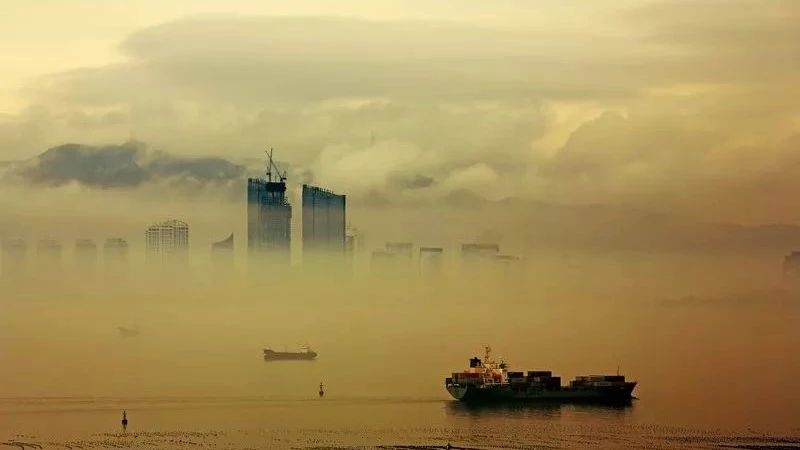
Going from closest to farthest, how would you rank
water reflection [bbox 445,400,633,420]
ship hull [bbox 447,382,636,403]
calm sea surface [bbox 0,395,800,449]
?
calm sea surface [bbox 0,395,800,449] → water reflection [bbox 445,400,633,420] → ship hull [bbox 447,382,636,403]

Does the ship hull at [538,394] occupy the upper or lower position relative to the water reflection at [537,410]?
upper

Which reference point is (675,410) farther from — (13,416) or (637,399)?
(13,416)

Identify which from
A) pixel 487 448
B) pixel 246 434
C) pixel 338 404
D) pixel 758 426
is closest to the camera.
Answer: pixel 487 448

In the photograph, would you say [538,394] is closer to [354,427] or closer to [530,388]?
[530,388]

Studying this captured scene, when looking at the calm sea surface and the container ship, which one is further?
the container ship

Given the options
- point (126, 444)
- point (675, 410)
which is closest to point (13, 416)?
point (126, 444)

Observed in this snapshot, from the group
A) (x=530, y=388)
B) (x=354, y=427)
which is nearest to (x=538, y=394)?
(x=530, y=388)
